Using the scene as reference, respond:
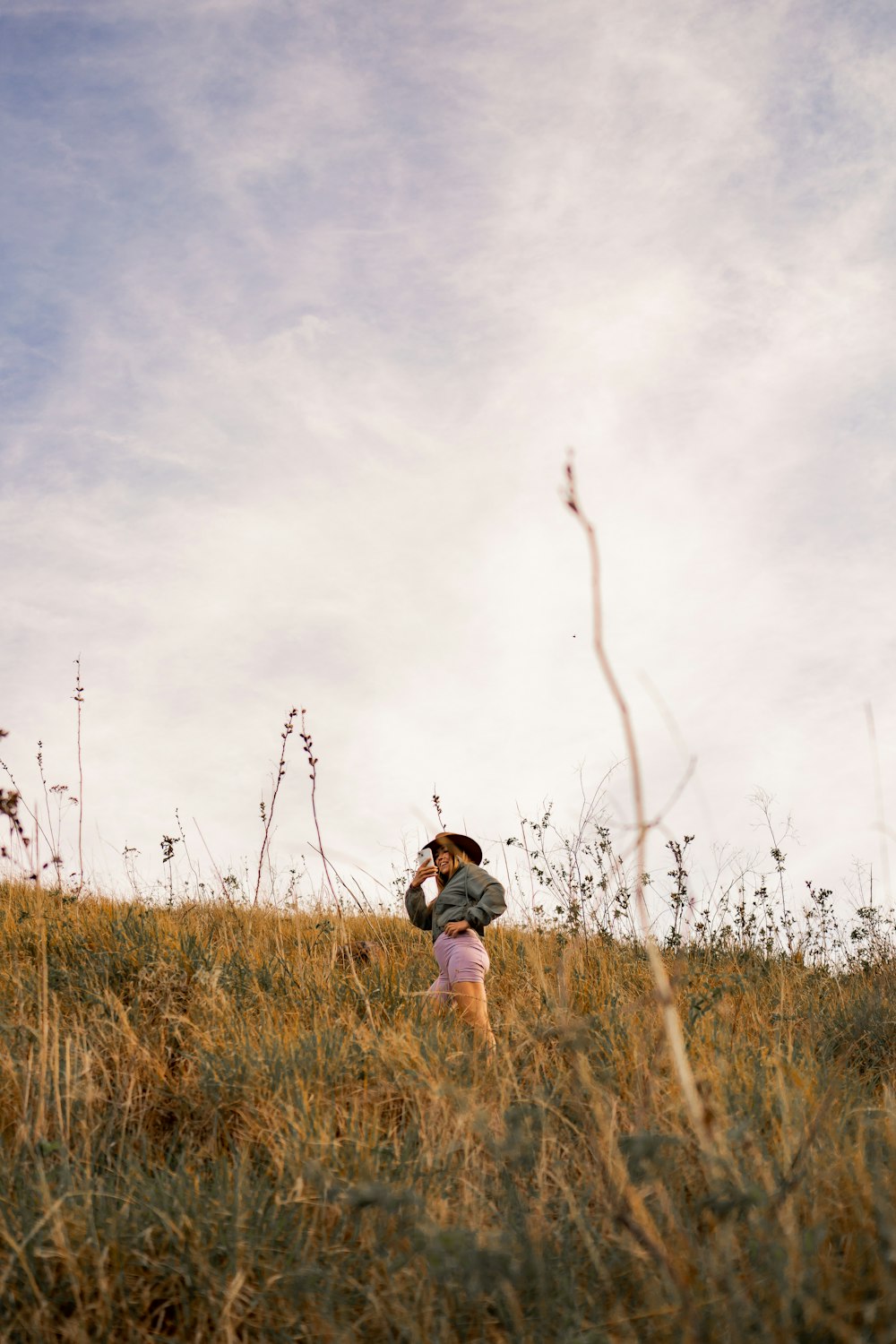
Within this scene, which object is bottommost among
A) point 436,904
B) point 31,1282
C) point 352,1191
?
point 31,1282

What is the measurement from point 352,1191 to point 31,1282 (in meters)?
0.83

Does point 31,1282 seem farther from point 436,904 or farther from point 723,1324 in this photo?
point 436,904

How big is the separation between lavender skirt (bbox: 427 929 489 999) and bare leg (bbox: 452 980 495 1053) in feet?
0.14

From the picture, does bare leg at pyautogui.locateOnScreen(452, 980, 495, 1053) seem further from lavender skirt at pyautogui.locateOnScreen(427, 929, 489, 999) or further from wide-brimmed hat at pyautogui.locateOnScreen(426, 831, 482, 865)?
wide-brimmed hat at pyautogui.locateOnScreen(426, 831, 482, 865)

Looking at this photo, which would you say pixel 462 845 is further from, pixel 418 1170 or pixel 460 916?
pixel 418 1170

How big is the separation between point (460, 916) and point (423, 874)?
0.47 metres

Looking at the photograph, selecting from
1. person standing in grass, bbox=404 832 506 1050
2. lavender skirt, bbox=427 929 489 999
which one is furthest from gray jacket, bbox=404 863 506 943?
lavender skirt, bbox=427 929 489 999

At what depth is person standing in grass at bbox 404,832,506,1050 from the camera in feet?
17.3

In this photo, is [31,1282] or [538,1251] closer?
[538,1251]

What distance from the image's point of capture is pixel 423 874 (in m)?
6.44

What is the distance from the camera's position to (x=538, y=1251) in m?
2.06

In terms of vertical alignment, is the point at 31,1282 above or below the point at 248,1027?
below

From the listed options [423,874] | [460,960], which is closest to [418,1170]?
[460,960]

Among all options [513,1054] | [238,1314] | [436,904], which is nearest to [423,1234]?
[238,1314]
